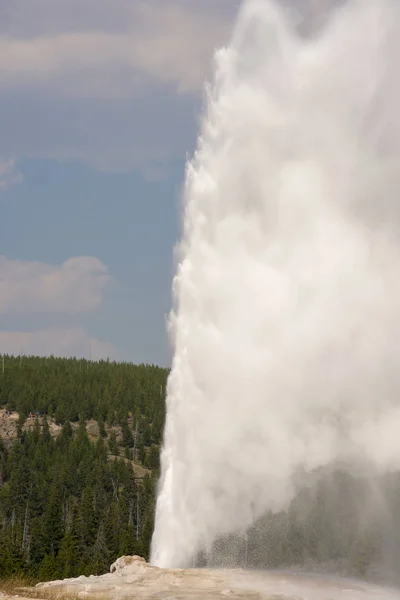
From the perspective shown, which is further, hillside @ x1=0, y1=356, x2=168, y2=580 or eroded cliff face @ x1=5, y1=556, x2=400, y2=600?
hillside @ x1=0, y1=356, x2=168, y2=580

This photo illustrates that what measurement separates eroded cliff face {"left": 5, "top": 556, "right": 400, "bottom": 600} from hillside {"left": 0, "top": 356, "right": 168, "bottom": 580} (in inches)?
607

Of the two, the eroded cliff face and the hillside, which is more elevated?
the hillside

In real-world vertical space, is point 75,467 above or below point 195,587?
above

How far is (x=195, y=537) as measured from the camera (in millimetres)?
35562

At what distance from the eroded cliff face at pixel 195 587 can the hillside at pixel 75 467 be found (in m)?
15.4

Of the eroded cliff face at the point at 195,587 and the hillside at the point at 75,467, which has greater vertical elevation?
the hillside at the point at 75,467

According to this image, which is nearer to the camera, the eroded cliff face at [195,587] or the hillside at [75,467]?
the eroded cliff face at [195,587]

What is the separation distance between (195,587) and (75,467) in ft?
313

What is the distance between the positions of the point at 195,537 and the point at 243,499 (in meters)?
3.15

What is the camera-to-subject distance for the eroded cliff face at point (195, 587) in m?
27.6

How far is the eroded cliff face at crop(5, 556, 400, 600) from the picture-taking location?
2759 cm

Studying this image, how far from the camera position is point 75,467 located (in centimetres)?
12188

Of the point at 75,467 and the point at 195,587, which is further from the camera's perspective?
the point at 75,467

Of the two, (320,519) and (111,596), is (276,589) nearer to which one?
(111,596)
